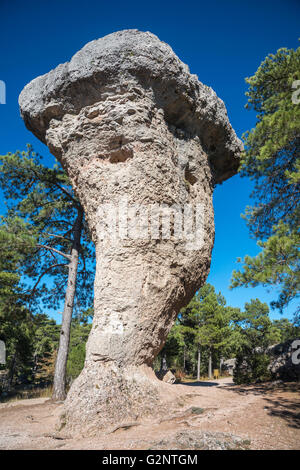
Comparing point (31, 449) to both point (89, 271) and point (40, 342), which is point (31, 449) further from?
point (40, 342)

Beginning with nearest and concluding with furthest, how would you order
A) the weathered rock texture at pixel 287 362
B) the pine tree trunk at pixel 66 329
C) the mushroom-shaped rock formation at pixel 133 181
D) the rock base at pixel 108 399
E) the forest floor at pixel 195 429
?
1. the forest floor at pixel 195 429
2. the rock base at pixel 108 399
3. the mushroom-shaped rock formation at pixel 133 181
4. the weathered rock texture at pixel 287 362
5. the pine tree trunk at pixel 66 329

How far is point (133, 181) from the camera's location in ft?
24.4

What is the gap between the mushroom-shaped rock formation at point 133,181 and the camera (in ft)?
21.6

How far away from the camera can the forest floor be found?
3803 mm

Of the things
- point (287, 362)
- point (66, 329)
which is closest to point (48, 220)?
point (66, 329)

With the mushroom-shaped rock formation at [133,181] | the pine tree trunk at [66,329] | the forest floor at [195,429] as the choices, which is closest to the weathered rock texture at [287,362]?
the forest floor at [195,429]

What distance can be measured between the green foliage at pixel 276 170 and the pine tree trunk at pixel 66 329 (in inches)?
277

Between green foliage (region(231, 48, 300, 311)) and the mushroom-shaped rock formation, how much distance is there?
5.55 ft

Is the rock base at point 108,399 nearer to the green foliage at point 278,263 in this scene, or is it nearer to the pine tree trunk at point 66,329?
the green foliage at point 278,263

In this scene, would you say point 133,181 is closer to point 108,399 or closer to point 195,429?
point 108,399

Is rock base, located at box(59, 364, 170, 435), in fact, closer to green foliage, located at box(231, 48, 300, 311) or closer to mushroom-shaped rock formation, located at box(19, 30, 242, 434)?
mushroom-shaped rock formation, located at box(19, 30, 242, 434)

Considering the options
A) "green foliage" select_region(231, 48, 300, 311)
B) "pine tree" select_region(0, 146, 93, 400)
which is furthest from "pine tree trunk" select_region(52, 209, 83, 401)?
"green foliage" select_region(231, 48, 300, 311)

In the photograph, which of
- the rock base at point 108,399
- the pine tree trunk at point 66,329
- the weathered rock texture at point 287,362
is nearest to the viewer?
the rock base at point 108,399

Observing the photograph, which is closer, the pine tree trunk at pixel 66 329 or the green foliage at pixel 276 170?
the green foliage at pixel 276 170
